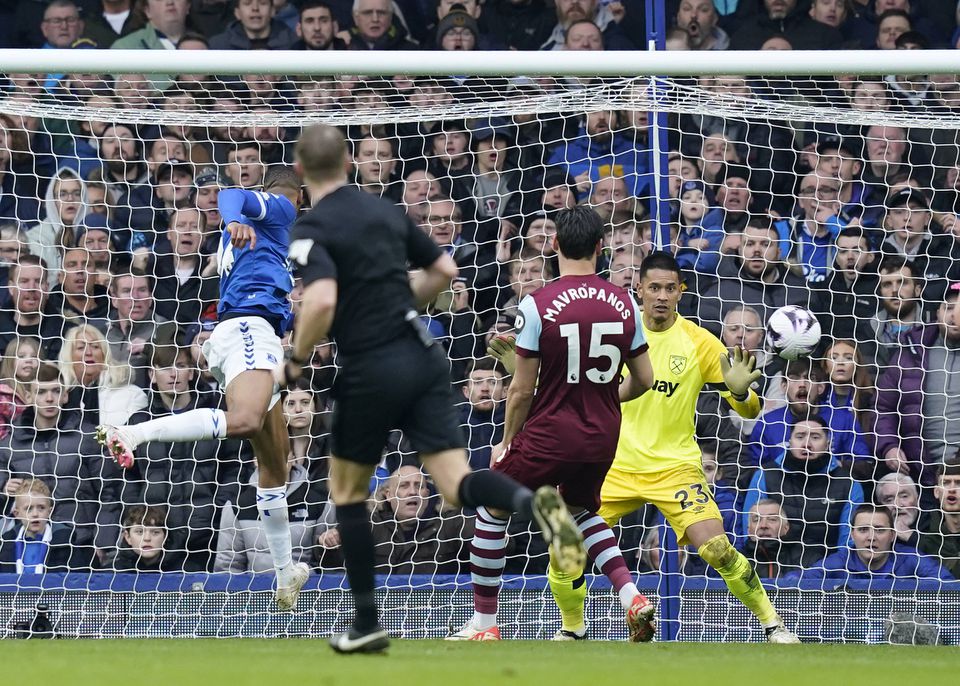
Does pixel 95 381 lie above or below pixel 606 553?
above

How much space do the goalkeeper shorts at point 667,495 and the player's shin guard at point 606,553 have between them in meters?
0.53

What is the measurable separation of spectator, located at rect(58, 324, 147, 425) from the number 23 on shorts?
371cm

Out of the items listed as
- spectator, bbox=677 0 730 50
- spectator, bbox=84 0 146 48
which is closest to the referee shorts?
spectator, bbox=677 0 730 50

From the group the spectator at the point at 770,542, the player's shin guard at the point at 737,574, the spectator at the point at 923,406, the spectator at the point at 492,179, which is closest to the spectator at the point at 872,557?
the spectator at the point at 770,542

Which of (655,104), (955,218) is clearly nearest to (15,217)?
(655,104)

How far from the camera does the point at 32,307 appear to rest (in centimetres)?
944

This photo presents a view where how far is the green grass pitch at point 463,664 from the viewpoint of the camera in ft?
14.4

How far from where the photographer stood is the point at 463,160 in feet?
32.3

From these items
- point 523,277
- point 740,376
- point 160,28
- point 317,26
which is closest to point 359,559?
point 740,376

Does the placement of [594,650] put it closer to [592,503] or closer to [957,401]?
[592,503]

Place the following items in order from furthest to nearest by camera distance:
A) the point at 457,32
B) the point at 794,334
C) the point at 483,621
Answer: the point at 457,32 → the point at 794,334 → the point at 483,621

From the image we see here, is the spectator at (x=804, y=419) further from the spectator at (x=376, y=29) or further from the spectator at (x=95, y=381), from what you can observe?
the spectator at (x=95, y=381)

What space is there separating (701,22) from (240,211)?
4703 mm

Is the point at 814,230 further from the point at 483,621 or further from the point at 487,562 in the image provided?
the point at 483,621
